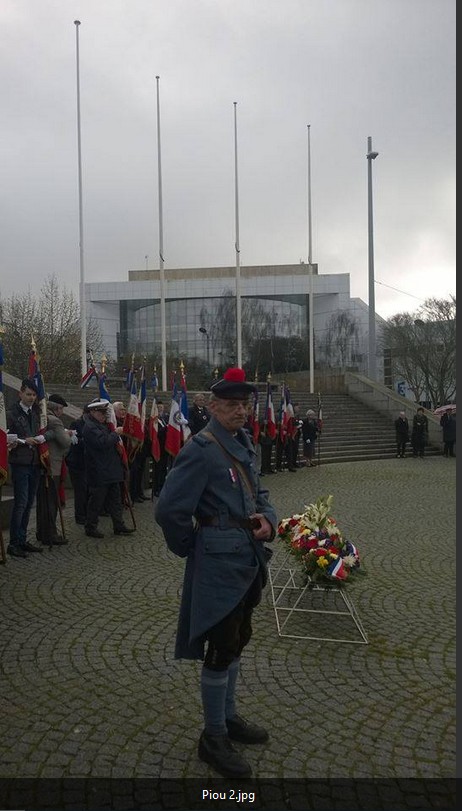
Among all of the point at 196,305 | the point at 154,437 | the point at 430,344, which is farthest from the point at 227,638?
the point at 196,305

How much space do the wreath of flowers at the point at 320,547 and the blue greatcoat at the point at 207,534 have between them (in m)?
1.93

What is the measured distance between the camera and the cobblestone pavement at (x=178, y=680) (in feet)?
10.1

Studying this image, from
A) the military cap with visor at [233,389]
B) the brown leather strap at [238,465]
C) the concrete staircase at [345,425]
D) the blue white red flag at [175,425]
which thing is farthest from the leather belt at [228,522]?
the concrete staircase at [345,425]

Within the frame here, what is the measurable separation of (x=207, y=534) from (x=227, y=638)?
0.55 meters

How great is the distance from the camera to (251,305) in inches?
2992

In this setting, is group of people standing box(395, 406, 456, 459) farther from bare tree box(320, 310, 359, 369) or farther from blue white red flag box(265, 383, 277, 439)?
bare tree box(320, 310, 359, 369)

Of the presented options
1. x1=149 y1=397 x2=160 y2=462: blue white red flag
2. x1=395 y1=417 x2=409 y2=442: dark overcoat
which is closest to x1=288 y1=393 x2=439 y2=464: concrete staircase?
x1=395 y1=417 x2=409 y2=442: dark overcoat

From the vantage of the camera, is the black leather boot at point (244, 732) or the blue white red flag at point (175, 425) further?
the blue white red flag at point (175, 425)

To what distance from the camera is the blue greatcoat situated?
2932 millimetres

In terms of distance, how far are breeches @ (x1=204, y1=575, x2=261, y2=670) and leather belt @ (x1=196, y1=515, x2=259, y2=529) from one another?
1.02ft

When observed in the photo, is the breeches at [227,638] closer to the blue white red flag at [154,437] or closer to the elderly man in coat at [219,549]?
the elderly man in coat at [219,549]

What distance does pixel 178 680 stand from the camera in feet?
12.8
